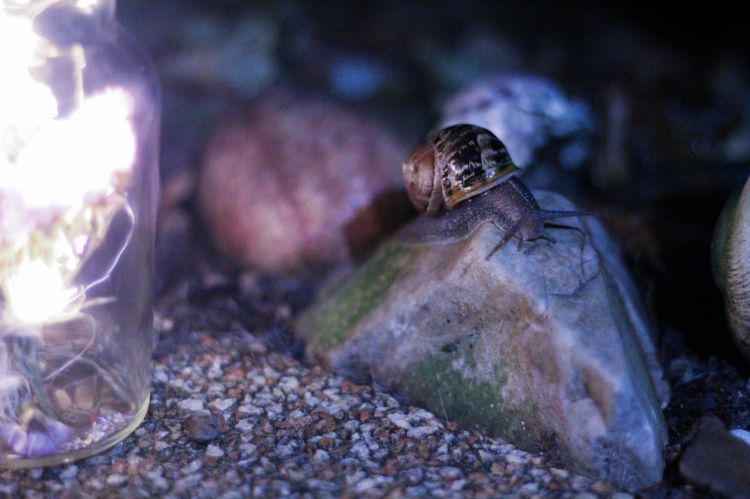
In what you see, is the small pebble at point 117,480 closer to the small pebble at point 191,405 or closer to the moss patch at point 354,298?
the small pebble at point 191,405

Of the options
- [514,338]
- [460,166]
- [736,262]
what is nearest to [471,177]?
[460,166]

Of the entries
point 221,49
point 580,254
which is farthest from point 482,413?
point 221,49

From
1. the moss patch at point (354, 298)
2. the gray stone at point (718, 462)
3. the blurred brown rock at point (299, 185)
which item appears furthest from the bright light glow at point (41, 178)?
the gray stone at point (718, 462)

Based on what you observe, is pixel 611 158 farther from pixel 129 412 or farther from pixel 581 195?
pixel 129 412

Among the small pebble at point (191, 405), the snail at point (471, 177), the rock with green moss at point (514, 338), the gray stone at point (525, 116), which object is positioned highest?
the gray stone at point (525, 116)

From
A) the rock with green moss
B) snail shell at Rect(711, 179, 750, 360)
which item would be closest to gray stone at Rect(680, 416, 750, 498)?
the rock with green moss

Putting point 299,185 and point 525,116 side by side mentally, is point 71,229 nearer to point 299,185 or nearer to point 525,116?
point 299,185

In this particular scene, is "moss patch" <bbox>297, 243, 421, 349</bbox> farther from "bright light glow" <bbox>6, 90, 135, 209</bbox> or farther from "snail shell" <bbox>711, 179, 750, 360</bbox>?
"snail shell" <bbox>711, 179, 750, 360</bbox>
